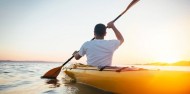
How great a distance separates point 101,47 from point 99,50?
98mm

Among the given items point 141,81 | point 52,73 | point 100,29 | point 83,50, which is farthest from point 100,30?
point 52,73

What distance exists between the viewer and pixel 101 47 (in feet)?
17.2

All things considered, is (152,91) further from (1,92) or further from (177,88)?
(1,92)

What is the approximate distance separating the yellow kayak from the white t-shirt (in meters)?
0.25

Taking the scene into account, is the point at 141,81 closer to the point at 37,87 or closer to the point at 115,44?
the point at 115,44

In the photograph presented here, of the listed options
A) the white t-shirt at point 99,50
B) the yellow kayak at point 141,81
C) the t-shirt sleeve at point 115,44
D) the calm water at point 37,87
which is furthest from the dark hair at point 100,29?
the calm water at point 37,87

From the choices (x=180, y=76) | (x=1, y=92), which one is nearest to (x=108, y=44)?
(x=180, y=76)

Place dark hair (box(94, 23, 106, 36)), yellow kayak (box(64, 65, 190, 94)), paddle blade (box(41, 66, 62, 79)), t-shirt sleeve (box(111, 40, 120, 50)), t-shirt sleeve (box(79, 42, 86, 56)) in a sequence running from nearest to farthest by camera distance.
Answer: yellow kayak (box(64, 65, 190, 94)) → t-shirt sleeve (box(111, 40, 120, 50)) → dark hair (box(94, 23, 106, 36)) → t-shirt sleeve (box(79, 42, 86, 56)) → paddle blade (box(41, 66, 62, 79))

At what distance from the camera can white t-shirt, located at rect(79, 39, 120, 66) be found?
17.1ft

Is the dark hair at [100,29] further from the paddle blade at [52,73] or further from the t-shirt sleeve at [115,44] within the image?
the paddle blade at [52,73]

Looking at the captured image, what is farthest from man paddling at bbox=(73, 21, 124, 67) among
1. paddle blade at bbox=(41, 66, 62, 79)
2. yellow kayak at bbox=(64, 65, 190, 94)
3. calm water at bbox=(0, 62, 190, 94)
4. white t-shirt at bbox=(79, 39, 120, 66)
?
paddle blade at bbox=(41, 66, 62, 79)

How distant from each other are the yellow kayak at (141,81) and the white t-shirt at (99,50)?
25 centimetres

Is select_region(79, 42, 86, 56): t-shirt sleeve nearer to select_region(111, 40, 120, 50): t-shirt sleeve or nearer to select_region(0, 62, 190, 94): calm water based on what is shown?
select_region(111, 40, 120, 50): t-shirt sleeve

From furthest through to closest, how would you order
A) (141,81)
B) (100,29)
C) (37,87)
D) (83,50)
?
(37,87) < (83,50) < (100,29) < (141,81)
